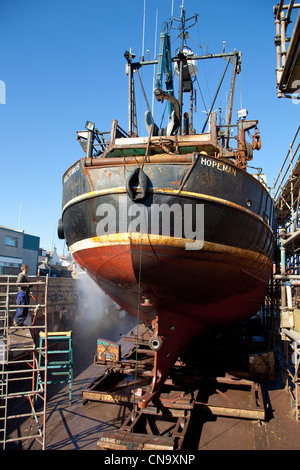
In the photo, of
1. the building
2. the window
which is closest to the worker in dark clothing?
the building

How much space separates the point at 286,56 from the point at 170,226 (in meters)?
3.02

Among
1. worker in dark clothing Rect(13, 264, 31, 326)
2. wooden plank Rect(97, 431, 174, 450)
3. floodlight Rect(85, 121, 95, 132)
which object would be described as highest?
floodlight Rect(85, 121, 95, 132)

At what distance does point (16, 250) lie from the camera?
30109 millimetres

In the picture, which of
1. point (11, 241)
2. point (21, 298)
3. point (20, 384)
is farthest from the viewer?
point (11, 241)

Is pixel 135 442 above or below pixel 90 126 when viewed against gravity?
below

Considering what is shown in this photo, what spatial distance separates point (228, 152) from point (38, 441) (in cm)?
686

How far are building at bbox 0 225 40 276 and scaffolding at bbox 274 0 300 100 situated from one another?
2596 cm

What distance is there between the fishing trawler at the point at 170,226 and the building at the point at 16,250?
23365mm

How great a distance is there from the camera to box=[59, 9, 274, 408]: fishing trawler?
4664 millimetres

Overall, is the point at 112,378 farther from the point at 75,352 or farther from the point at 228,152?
the point at 228,152

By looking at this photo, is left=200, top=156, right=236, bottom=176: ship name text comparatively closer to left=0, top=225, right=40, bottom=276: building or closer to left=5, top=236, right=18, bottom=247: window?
left=0, top=225, right=40, bottom=276: building

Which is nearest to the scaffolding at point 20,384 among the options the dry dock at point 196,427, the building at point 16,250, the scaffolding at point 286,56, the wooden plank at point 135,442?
the dry dock at point 196,427

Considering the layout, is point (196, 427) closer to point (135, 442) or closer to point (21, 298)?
point (135, 442)

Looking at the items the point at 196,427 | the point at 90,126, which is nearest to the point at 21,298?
the point at 90,126
